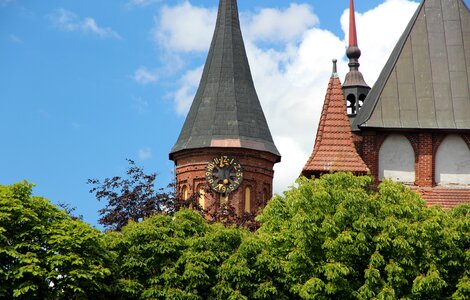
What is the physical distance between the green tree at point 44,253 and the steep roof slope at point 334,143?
896cm

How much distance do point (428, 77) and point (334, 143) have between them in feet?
18.6

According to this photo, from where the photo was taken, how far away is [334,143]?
45625 mm

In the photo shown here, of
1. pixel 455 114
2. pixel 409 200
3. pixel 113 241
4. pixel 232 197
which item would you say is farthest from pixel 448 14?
pixel 232 197

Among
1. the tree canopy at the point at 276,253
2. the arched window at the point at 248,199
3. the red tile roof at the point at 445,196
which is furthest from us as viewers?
the arched window at the point at 248,199

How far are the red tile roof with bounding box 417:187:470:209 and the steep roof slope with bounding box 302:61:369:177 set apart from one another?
115 inches

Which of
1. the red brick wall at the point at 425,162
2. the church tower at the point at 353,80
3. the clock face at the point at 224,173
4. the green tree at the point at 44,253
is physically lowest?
the green tree at the point at 44,253

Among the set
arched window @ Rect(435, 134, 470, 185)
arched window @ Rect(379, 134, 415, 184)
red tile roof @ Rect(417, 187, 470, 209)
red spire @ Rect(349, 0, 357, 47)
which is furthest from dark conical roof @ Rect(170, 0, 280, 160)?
red tile roof @ Rect(417, 187, 470, 209)

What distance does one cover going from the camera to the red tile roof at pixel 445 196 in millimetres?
45719

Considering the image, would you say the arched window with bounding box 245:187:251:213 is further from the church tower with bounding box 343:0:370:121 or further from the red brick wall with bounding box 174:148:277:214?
the church tower with bounding box 343:0:370:121

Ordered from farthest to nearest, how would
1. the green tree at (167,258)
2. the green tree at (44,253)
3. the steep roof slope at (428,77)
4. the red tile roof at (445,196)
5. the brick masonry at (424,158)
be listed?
1. the steep roof slope at (428,77)
2. the brick masonry at (424,158)
3. the red tile roof at (445,196)
4. the green tree at (167,258)
5. the green tree at (44,253)

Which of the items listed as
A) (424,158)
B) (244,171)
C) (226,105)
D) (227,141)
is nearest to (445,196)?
(424,158)

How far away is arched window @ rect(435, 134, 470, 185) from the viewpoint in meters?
47.0

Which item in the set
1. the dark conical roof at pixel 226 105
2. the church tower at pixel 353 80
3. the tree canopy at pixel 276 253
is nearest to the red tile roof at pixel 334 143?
the tree canopy at pixel 276 253

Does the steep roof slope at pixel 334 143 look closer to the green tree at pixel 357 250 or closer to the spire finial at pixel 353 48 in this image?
the green tree at pixel 357 250
